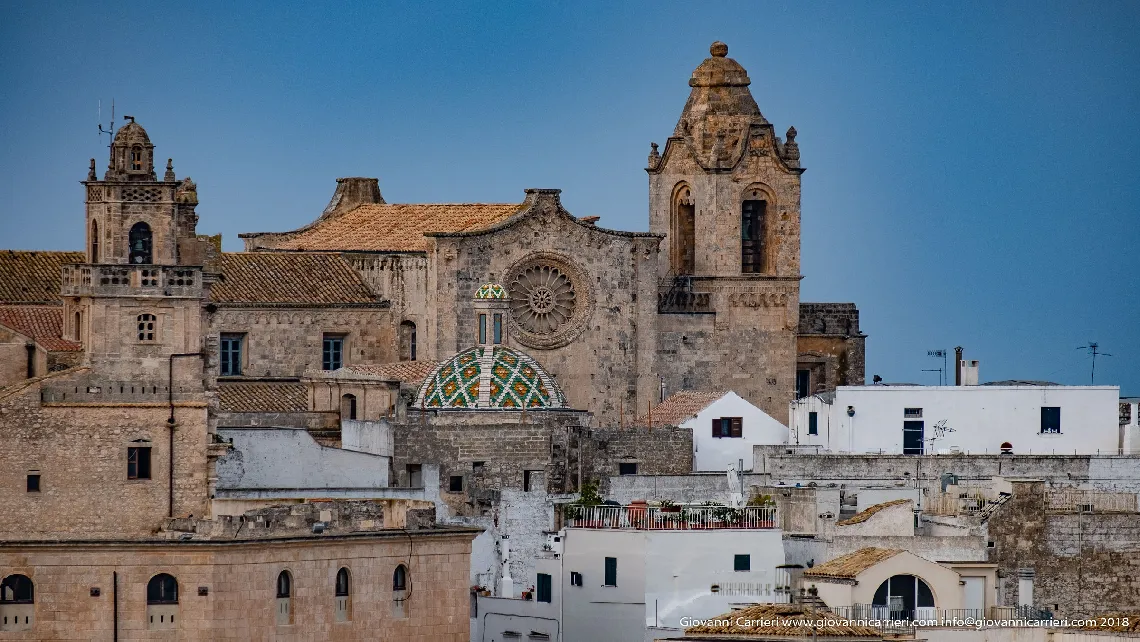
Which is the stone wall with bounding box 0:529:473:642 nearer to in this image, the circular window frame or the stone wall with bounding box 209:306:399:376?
the stone wall with bounding box 209:306:399:376

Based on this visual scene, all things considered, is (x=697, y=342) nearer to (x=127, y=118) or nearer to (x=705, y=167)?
(x=705, y=167)

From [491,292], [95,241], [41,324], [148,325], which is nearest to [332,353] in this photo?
[491,292]

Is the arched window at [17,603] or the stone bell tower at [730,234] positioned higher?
the stone bell tower at [730,234]

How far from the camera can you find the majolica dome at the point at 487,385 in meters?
83.8

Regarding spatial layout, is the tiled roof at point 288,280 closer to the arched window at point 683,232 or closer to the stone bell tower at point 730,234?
the stone bell tower at point 730,234

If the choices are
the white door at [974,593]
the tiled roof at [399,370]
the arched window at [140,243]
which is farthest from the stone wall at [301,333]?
the white door at [974,593]

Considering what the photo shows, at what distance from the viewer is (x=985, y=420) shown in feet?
291

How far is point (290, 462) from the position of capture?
259ft

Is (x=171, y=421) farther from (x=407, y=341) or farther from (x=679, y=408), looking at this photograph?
(x=407, y=341)

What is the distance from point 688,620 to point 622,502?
9.51m

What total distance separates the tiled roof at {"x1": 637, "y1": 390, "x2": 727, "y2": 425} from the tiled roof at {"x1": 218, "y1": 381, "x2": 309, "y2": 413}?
7.81m

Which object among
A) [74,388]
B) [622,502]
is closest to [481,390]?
[622,502]

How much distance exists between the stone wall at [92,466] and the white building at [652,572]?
7351mm

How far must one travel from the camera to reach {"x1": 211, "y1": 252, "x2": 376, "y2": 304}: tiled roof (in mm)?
91625
